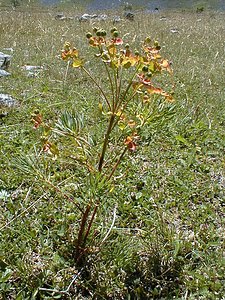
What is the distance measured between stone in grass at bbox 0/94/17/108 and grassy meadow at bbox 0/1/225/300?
0.09 metres

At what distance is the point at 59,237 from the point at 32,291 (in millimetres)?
430

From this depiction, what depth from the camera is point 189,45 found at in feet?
25.9

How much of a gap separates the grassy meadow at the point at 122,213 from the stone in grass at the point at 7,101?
0.28 feet

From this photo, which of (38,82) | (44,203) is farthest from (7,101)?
(44,203)

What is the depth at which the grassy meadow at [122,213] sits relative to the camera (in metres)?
1.97

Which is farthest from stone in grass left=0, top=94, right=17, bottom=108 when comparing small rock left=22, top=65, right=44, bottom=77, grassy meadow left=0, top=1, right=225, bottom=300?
small rock left=22, top=65, right=44, bottom=77

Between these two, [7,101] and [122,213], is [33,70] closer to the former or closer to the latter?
[7,101]

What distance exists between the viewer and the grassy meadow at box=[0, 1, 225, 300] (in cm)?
197

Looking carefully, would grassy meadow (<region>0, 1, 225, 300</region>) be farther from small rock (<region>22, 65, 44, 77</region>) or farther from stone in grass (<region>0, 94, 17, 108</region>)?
small rock (<region>22, 65, 44, 77</region>)

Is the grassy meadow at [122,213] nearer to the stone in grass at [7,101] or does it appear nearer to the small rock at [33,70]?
the stone in grass at [7,101]

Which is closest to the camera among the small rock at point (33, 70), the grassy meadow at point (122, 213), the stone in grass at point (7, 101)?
the grassy meadow at point (122, 213)

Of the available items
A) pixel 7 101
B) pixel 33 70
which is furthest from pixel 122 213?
pixel 33 70

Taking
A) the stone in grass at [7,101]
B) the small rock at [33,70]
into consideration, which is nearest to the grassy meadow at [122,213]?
the stone in grass at [7,101]

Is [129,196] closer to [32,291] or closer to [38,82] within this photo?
[32,291]
